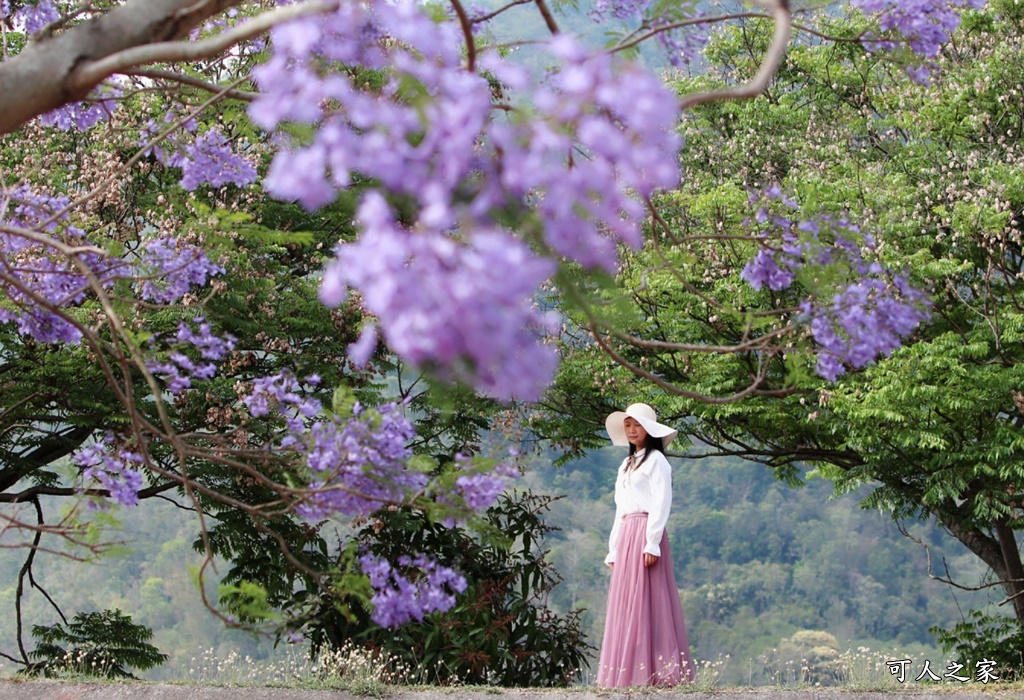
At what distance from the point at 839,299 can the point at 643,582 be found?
143 inches

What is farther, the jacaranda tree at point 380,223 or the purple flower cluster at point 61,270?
the purple flower cluster at point 61,270

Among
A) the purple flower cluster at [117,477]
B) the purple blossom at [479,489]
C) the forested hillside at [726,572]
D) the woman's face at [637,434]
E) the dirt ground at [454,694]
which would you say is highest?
the forested hillside at [726,572]

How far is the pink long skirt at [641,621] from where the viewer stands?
690cm

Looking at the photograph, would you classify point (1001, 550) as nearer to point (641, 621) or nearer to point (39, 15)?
point (641, 621)

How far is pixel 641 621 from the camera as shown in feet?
22.7

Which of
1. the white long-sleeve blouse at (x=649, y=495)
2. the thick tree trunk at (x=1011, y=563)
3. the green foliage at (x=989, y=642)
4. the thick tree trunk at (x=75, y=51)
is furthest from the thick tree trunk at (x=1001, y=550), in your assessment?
the thick tree trunk at (x=75, y=51)

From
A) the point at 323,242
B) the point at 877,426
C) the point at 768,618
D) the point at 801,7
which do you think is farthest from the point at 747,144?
the point at 768,618

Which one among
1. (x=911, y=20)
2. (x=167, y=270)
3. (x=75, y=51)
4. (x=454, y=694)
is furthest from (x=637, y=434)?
(x=75, y=51)

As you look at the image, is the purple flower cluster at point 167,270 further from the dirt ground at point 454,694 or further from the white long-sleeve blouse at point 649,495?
the white long-sleeve blouse at point 649,495

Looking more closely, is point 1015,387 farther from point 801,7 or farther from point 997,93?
point 801,7

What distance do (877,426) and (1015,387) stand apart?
1044 mm

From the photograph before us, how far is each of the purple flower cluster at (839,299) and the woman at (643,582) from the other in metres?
3.00

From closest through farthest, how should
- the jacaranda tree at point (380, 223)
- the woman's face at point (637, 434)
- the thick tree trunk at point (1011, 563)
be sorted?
the jacaranda tree at point (380, 223)
the woman's face at point (637, 434)
the thick tree trunk at point (1011, 563)

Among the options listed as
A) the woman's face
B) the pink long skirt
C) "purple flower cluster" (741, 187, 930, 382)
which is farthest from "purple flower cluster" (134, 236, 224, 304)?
the pink long skirt
